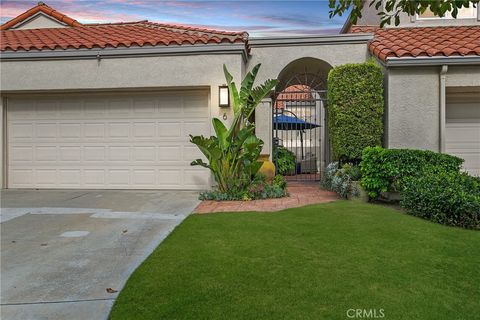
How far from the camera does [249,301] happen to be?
331 centimetres

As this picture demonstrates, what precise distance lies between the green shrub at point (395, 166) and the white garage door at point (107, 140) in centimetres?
404

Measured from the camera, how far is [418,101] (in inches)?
355

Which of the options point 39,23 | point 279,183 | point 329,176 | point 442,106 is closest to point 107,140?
point 279,183

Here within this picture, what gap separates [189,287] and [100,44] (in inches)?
316

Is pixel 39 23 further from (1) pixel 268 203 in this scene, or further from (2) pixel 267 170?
(1) pixel 268 203

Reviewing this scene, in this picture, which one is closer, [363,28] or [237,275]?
[237,275]

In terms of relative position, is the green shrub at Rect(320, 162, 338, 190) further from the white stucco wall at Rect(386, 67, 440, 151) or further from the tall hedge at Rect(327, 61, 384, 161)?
the white stucco wall at Rect(386, 67, 440, 151)

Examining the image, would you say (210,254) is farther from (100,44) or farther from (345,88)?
(100,44)

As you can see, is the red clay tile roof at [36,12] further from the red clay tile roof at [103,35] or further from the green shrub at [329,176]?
the green shrub at [329,176]

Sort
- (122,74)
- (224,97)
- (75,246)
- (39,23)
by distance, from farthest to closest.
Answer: (39,23) → (122,74) → (224,97) → (75,246)

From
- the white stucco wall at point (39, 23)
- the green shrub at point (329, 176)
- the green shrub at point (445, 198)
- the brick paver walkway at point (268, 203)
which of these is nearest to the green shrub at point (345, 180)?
the green shrub at point (329, 176)

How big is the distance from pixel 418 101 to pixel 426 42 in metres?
1.72

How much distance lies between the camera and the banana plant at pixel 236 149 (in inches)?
330

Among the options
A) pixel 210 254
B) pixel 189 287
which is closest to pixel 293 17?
pixel 210 254
